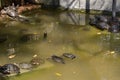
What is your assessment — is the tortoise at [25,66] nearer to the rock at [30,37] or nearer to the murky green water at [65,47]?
Answer: the murky green water at [65,47]

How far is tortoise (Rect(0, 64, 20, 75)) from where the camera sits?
7.54m

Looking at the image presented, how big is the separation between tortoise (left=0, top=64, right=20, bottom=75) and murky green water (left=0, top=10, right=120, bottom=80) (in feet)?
0.63

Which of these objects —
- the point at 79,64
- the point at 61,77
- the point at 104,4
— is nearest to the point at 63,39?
the point at 79,64

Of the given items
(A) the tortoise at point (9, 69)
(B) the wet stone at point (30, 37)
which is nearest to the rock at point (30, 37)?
(B) the wet stone at point (30, 37)

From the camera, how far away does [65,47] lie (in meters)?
9.21

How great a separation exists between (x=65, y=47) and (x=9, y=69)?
91.8 inches

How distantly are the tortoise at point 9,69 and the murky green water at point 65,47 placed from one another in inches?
7.5

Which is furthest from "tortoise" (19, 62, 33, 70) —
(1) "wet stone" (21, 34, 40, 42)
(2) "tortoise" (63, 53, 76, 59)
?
(1) "wet stone" (21, 34, 40, 42)

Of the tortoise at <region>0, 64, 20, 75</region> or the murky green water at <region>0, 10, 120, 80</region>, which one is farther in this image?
the murky green water at <region>0, 10, 120, 80</region>

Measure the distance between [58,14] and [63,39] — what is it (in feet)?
9.02

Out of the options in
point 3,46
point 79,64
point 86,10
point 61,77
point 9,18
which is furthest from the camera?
point 86,10

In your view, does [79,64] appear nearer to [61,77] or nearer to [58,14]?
[61,77]

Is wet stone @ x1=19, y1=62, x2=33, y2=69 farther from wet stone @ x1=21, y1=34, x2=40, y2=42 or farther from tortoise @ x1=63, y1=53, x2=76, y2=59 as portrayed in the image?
wet stone @ x1=21, y1=34, x2=40, y2=42

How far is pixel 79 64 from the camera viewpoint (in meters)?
8.18
